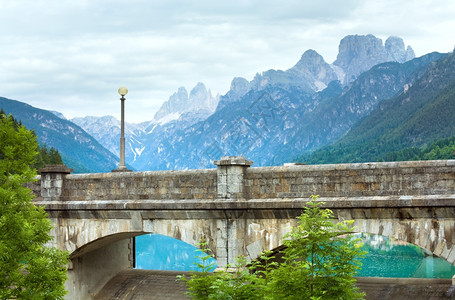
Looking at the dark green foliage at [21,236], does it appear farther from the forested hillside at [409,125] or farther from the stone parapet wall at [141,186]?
the forested hillside at [409,125]

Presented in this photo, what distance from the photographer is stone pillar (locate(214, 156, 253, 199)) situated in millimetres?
18500

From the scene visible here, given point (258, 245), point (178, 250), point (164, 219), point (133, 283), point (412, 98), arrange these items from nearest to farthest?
point (258, 245) → point (164, 219) → point (133, 283) → point (178, 250) → point (412, 98)

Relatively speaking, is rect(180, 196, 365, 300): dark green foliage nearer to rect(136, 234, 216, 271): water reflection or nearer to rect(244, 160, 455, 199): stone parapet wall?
rect(244, 160, 455, 199): stone parapet wall

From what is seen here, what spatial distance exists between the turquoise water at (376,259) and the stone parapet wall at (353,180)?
48.5 feet

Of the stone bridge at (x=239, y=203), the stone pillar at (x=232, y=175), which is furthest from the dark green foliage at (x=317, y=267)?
the stone pillar at (x=232, y=175)

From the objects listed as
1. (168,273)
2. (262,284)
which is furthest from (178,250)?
(262,284)

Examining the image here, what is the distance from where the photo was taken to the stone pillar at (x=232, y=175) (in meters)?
18.5

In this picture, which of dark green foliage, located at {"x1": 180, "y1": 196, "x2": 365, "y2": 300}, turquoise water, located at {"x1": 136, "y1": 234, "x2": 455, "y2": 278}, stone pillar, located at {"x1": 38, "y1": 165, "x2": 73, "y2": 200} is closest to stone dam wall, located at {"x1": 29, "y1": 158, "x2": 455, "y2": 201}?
stone pillar, located at {"x1": 38, "y1": 165, "x2": 73, "y2": 200}

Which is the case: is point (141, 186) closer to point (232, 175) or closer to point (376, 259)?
point (232, 175)

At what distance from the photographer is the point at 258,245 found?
18578 mm

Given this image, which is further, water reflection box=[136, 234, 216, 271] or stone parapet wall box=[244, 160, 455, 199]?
water reflection box=[136, 234, 216, 271]

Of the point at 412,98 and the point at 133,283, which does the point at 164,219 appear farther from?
the point at 412,98

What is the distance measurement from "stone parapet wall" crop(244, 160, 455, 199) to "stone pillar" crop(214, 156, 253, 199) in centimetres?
17

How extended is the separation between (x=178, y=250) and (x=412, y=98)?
12102 cm
